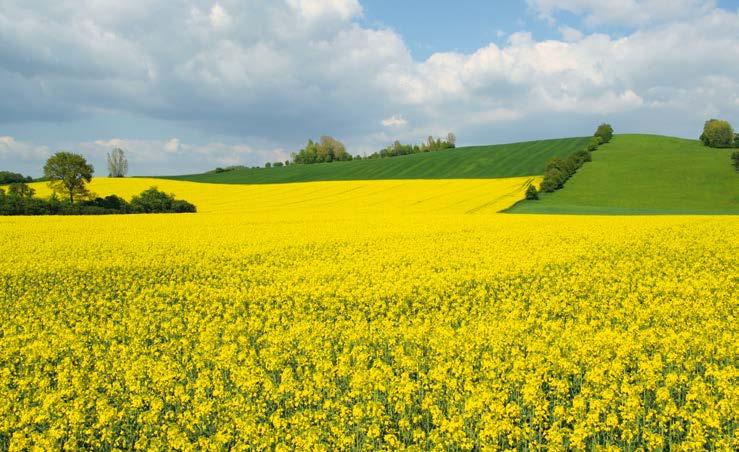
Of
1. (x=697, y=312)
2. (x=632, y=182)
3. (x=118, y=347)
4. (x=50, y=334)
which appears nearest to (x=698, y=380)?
(x=697, y=312)

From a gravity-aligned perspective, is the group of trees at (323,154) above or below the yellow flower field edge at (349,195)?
above

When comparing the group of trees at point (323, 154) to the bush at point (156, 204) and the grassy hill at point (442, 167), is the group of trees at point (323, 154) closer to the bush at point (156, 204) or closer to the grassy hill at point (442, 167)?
the grassy hill at point (442, 167)

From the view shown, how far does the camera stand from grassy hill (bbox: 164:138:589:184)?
287ft

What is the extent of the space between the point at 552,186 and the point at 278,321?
2281 inches

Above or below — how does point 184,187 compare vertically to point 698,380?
above

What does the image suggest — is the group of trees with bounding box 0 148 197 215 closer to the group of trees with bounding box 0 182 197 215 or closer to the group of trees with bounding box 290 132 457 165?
the group of trees with bounding box 0 182 197 215

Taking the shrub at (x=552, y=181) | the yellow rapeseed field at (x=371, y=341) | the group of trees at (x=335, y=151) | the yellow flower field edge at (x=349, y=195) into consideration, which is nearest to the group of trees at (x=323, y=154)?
the group of trees at (x=335, y=151)

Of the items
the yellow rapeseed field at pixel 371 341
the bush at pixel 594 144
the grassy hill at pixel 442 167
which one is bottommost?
the yellow rapeseed field at pixel 371 341

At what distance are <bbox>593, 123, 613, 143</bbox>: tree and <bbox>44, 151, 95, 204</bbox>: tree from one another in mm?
94965

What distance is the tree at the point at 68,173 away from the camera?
54.8 metres

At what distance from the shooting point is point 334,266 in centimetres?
1984

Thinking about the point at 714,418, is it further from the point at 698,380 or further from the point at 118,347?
the point at 118,347

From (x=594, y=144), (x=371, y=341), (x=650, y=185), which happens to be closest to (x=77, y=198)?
(x=371, y=341)

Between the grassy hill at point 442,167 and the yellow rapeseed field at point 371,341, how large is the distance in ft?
196
